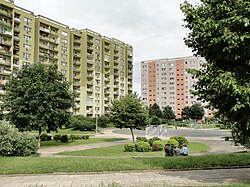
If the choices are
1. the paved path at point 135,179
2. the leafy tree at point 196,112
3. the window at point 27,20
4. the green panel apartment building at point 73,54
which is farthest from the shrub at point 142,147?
the leafy tree at point 196,112

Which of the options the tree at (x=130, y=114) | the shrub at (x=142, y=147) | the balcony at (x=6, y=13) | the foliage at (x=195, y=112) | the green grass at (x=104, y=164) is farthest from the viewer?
the foliage at (x=195, y=112)

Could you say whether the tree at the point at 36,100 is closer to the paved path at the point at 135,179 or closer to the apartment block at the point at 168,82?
the paved path at the point at 135,179

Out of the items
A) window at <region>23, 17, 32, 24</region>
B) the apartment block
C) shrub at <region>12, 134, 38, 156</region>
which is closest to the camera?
shrub at <region>12, 134, 38, 156</region>

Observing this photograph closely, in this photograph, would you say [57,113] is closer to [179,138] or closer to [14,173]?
[179,138]

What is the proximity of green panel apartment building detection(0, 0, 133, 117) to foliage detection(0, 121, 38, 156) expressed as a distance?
37.8m

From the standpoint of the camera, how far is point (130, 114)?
1203 inches

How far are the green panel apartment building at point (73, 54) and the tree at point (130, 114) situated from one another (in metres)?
26.4

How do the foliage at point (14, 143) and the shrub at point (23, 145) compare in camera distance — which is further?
the shrub at point (23, 145)

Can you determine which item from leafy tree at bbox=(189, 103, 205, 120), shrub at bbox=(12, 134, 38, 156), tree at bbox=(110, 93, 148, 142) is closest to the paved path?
shrub at bbox=(12, 134, 38, 156)

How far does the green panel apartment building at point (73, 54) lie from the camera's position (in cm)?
6394

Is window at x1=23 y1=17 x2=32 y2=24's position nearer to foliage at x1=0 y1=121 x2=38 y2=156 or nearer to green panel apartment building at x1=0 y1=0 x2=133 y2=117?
green panel apartment building at x1=0 y1=0 x2=133 y2=117

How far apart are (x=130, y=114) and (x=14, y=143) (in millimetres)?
15133

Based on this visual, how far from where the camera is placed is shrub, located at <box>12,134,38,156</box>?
17250 mm

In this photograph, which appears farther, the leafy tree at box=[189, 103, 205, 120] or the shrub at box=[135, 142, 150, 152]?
the leafy tree at box=[189, 103, 205, 120]
